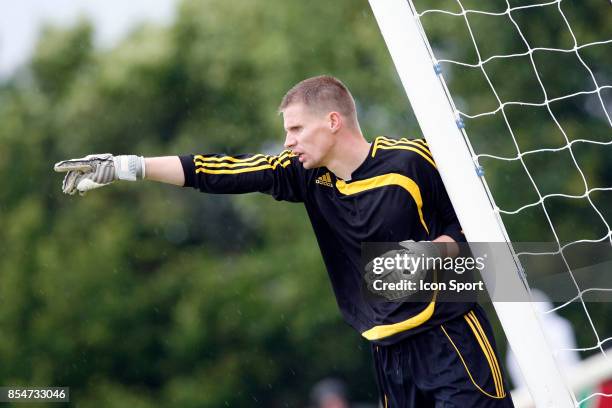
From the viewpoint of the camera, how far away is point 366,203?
457 centimetres

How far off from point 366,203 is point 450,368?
0.79m

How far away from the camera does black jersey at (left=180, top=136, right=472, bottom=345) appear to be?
446 cm

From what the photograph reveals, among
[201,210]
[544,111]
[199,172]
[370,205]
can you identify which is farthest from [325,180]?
[201,210]

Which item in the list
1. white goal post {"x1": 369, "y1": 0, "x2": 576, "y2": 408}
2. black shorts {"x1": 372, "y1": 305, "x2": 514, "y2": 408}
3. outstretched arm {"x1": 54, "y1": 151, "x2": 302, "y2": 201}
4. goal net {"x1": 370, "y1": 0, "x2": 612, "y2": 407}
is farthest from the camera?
goal net {"x1": 370, "y1": 0, "x2": 612, "y2": 407}

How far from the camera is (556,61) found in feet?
50.7

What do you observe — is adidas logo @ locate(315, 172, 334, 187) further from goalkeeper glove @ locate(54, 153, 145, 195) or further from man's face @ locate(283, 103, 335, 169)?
goalkeeper glove @ locate(54, 153, 145, 195)

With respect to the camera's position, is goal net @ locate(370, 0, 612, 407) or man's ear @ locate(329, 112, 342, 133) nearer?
man's ear @ locate(329, 112, 342, 133)

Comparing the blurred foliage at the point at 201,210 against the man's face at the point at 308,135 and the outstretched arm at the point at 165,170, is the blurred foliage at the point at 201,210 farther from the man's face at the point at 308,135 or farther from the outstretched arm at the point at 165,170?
the outstretched arm at the point at 165,170

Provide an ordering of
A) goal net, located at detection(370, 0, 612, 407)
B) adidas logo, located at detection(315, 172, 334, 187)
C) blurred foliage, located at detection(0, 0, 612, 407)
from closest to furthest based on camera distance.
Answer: adidas logo, located at detection(315, 172, 334, 187), goal net, located at detection(370, 0, 612, 407), blurred foliage, located at detection(0, 0, 612, 407)

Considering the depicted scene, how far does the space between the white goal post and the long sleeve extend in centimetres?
72

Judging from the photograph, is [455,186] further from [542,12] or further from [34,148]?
[34,148]

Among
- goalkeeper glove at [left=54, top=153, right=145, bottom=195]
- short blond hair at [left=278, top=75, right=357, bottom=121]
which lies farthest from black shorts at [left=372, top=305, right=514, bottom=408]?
goalkeeper glove at [left=54, top=153, right=145, bottom=195]

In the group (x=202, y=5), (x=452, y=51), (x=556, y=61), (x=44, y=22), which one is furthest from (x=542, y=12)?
(x=44, y=22)

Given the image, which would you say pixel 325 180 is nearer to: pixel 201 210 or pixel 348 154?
pixel 348 154
